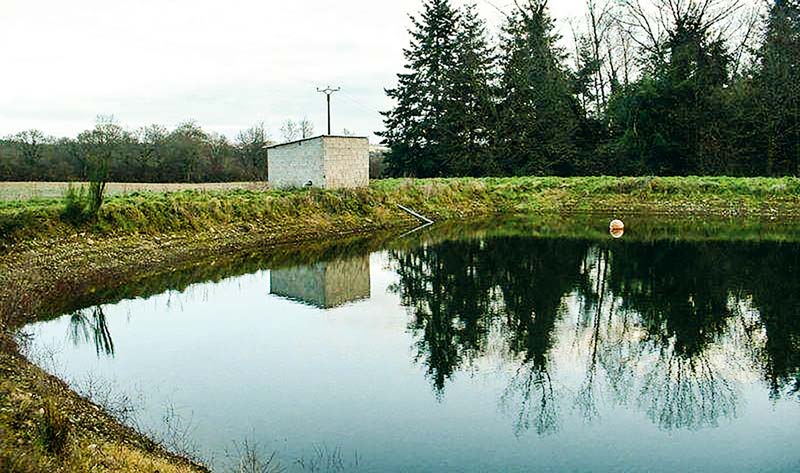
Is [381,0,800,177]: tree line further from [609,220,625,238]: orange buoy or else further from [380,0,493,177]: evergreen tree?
[609,220,625,238]: orange buoy

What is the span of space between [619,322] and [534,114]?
2616 cm

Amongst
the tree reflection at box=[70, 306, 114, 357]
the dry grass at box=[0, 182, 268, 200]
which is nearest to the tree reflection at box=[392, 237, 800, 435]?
the tree reflection at box=[70, 306, 114, 357]

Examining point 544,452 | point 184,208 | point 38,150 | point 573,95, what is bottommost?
point 544,452

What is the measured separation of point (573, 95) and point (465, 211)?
39.9 feet

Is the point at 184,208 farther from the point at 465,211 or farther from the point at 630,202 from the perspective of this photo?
the point at 630,202

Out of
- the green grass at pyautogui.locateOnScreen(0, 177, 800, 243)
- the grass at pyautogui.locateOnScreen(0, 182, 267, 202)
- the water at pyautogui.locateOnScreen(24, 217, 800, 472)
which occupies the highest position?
the grass at pyautogui.locateOnScreen(0, 182, 267, 202)

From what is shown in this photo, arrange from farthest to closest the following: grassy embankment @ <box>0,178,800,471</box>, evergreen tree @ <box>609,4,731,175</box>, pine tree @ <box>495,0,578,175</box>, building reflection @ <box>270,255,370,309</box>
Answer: pine tree @ <box>495,0,578,175</box> < evergreen tree @ <box>609,4,731,175</box> < building reflection @ <box>270,255,370,309</box> < grassy embankment @ <box>0,178,800,471</box>

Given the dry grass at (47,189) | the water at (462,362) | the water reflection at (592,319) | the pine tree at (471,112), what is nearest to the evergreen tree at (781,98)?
the pine tree at (471,112)

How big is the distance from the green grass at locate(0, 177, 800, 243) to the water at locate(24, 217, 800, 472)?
296 cm

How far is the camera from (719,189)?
1077 inches

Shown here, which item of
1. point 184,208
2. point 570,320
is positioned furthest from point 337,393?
point 184,208

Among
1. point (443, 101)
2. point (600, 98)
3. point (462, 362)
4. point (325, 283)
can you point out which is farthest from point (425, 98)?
point (462, 362)

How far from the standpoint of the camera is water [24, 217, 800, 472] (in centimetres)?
626

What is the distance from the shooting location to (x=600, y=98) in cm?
3925
